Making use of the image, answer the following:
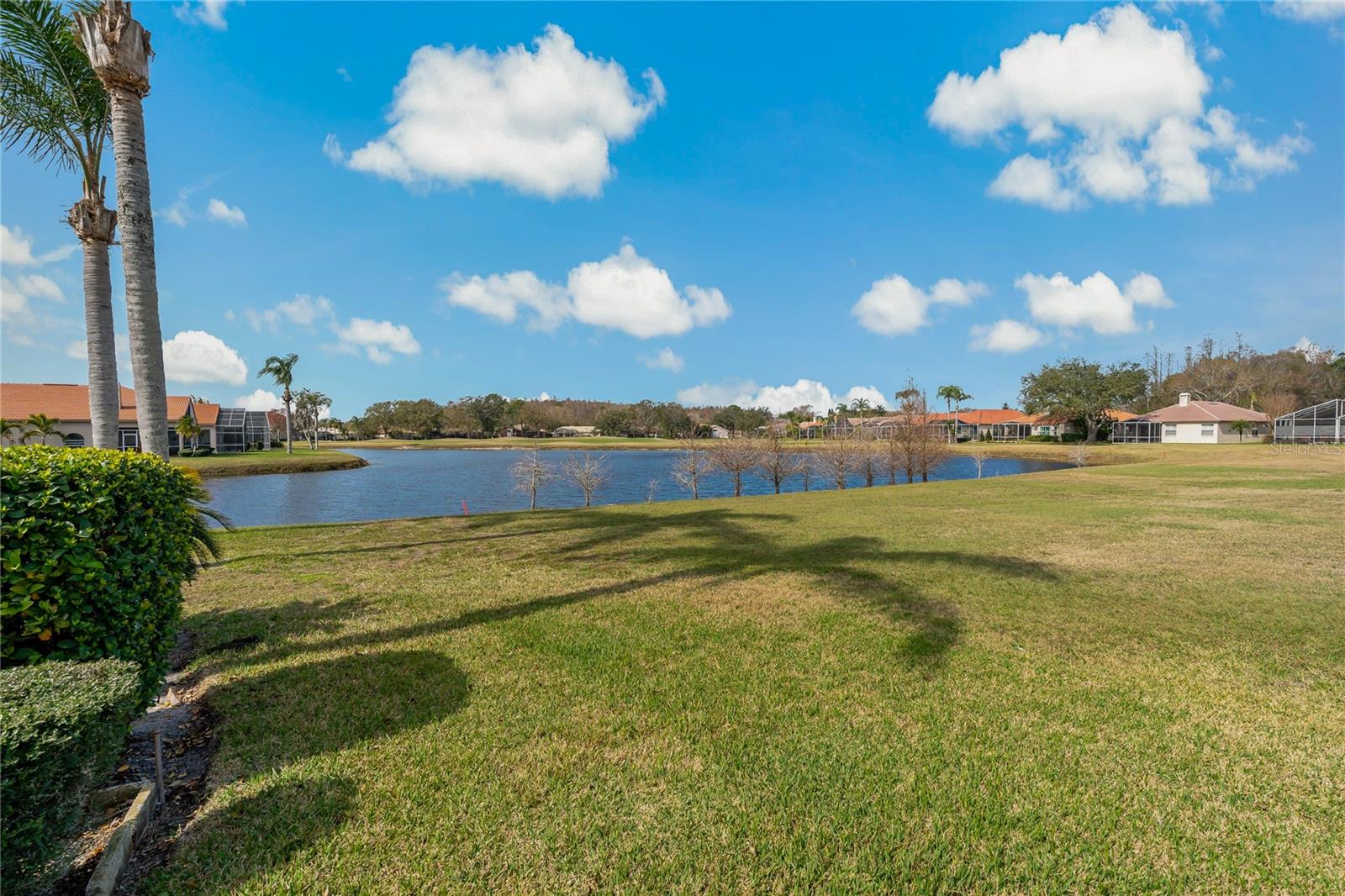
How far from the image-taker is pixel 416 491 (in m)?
33.7

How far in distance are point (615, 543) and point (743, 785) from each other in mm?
7323

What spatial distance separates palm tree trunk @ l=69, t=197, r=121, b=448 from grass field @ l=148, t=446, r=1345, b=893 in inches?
114

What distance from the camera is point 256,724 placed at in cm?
382

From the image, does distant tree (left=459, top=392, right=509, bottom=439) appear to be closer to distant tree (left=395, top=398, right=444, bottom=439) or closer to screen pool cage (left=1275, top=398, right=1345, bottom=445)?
distant tree (left=395, top=398, right=444, bottom=439)

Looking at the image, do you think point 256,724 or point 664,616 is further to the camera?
point 664,616

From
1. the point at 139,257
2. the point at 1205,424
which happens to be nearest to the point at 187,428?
the point at 139,257

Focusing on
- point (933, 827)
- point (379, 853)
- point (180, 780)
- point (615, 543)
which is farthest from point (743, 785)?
point (615, 543)

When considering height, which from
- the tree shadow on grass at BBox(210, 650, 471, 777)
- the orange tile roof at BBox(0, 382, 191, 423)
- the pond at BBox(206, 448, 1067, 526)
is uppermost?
the orange tile roof at BBox(0, 382, 191, 423)

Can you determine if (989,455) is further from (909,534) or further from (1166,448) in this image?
(909,534)

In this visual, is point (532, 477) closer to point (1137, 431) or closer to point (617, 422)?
point (1137, 431)

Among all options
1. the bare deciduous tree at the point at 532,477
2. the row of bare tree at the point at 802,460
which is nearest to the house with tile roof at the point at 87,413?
the bare deciduous tree at the point at 532,477

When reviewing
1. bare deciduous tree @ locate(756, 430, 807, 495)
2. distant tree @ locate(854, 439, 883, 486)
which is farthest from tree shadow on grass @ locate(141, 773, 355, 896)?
distant tree @ locate(854, 439, 883, 486)

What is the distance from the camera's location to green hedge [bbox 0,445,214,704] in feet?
9.64

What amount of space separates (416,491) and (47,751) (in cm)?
3420
